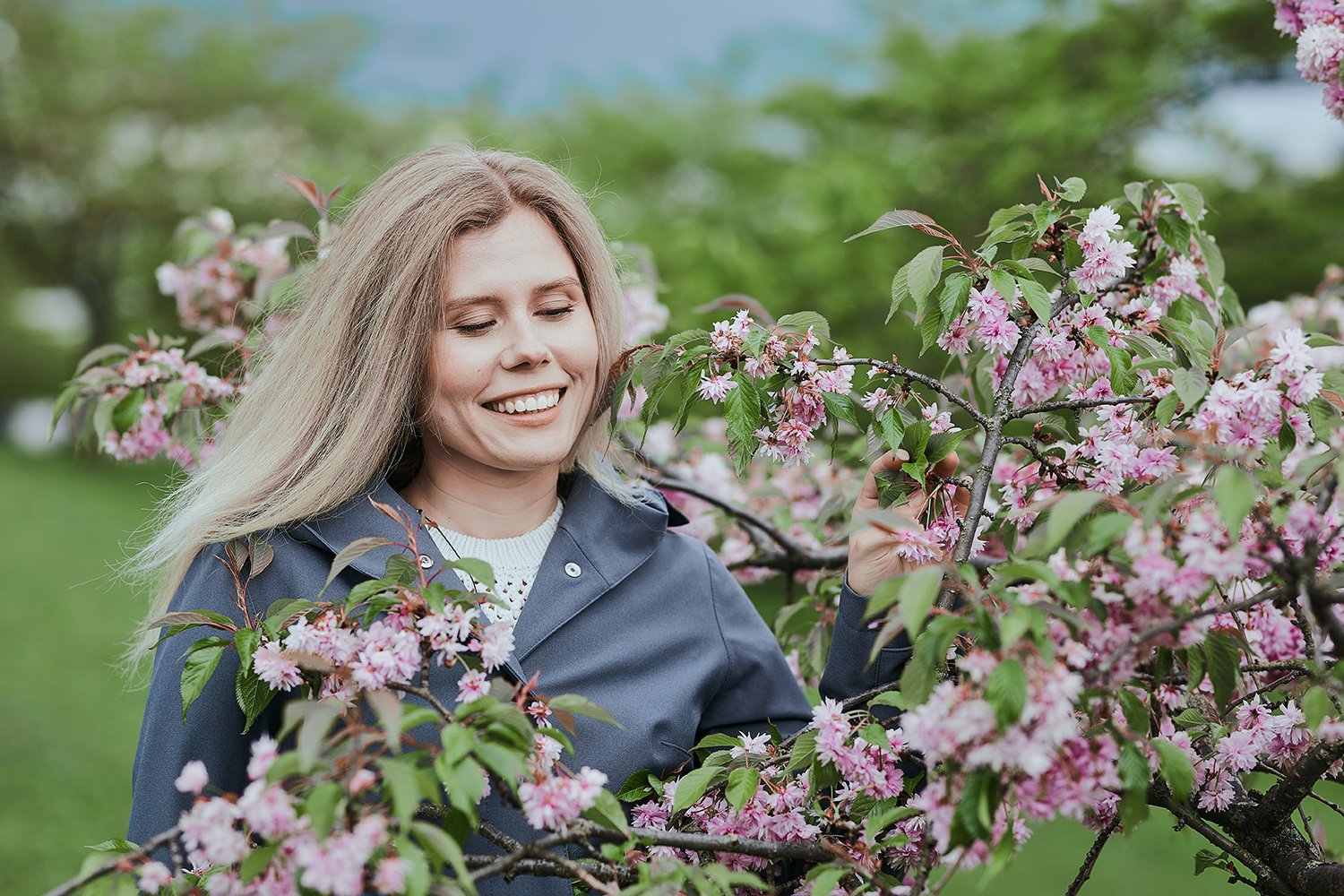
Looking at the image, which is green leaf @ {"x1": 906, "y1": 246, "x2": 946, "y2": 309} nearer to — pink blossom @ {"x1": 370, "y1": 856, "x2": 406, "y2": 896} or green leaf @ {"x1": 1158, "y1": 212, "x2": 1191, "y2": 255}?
green leaf @ {"x1": 1158, "y1": 212, "x2": 1191, "y2": 255}

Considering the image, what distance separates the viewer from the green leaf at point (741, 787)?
1424mm

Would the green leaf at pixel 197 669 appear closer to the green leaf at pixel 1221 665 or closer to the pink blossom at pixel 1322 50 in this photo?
the green leaf at pixel 1221 665

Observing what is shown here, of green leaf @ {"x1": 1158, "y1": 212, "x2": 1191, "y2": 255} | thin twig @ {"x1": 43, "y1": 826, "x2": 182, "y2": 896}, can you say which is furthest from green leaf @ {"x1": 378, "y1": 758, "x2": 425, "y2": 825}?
green leaf @ {"x1": 1158, "y1": 212, "x2": 1191, "y2": 255}

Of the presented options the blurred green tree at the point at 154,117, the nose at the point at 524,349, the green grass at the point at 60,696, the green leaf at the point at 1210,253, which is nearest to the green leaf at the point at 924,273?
the green leaf at the point at 1210,253

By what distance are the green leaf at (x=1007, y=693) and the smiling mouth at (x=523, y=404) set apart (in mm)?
1085

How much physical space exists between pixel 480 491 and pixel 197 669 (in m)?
0.67

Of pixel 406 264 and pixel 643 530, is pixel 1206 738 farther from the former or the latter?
pixel 406 264

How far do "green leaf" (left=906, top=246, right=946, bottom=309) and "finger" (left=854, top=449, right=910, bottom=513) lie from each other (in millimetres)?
236

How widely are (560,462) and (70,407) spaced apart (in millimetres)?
1240

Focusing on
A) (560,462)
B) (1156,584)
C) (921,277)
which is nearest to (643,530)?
(560,462)

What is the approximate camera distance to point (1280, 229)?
9.55 metres

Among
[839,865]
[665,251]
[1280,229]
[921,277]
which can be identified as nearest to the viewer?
[839,865]

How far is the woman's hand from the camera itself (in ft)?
5.40

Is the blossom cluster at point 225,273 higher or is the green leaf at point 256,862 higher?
the blossom cluster at point 225,273
